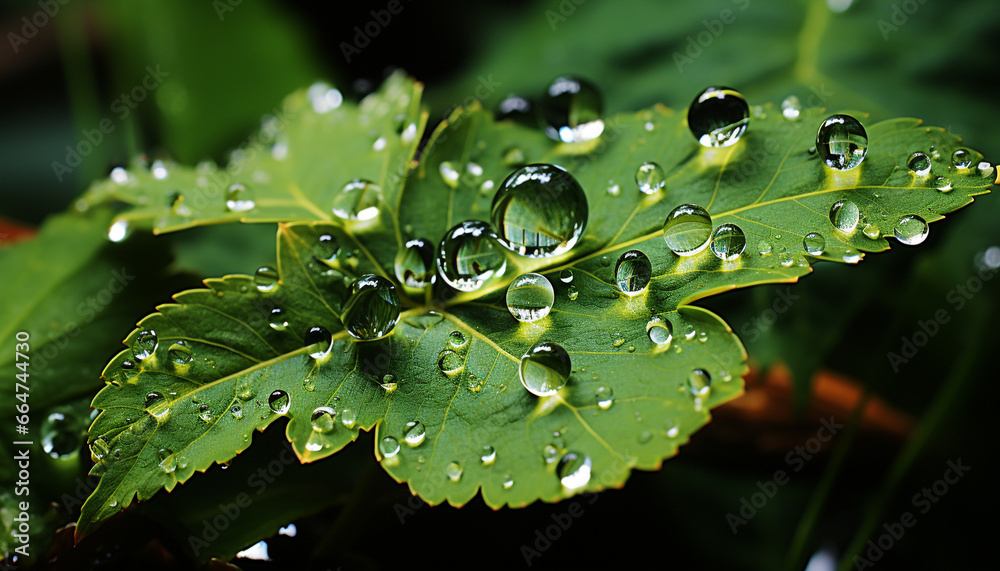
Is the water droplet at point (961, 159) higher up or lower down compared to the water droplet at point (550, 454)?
higher up

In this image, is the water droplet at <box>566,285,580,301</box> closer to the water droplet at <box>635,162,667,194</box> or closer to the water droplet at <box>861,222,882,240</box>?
the water droplet at <box>635,162,667,194</box>

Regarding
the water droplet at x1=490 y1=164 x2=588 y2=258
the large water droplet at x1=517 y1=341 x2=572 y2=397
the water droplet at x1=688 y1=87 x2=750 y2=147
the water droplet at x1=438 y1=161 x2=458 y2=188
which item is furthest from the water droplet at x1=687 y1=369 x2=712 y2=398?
the water droplet at x1=438 y1=161 x2=458 y2=188

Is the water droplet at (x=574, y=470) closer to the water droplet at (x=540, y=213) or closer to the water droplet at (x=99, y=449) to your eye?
the water droplet at (x=540, y=213)

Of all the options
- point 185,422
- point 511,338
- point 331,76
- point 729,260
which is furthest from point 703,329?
point 331,76

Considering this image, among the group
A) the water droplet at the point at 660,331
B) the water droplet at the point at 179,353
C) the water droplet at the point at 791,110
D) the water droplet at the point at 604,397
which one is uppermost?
the water droplet at the point at 791,110

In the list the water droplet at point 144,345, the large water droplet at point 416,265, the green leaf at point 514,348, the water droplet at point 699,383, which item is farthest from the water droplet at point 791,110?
the water droplet at point 144,345

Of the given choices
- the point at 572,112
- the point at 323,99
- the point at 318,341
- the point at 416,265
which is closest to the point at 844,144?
the point at 572,112
